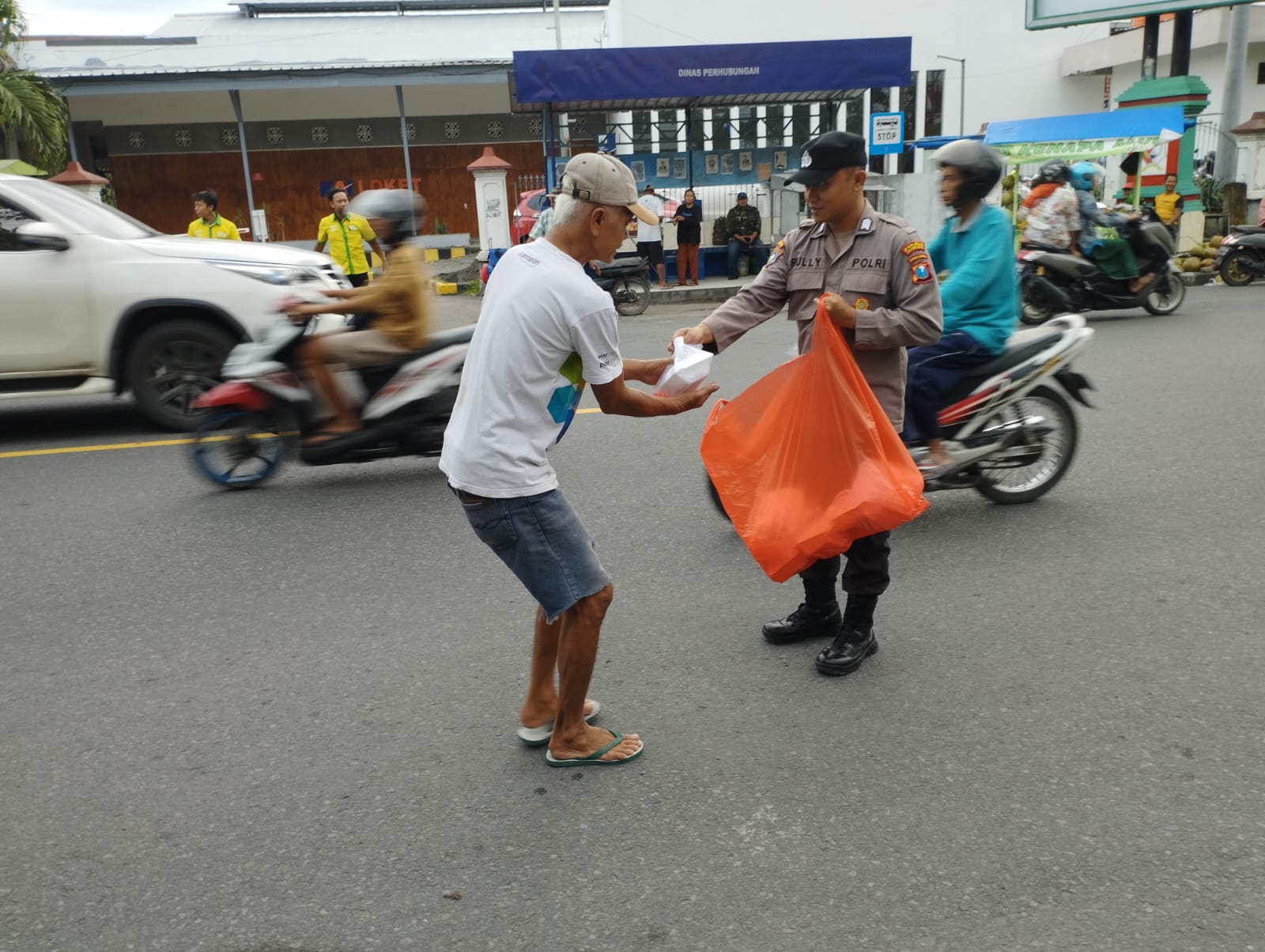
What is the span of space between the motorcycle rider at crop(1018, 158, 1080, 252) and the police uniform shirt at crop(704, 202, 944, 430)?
321 inches

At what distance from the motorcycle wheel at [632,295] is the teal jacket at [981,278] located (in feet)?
33.8

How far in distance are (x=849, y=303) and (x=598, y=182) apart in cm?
133

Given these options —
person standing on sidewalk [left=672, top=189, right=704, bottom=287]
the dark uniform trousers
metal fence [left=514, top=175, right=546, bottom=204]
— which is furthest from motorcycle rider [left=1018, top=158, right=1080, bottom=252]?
metal fence [left=514, top=175, right=546, bottom=204]

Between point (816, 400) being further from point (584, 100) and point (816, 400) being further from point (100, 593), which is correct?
point (584, 100)

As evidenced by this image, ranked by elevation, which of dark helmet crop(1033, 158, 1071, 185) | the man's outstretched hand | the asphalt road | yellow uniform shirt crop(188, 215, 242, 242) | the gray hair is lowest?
the asphalt road

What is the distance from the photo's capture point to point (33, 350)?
24.4 feet

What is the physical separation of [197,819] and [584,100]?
14.7 m

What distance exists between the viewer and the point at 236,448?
618 cm

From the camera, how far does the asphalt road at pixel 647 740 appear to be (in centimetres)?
260

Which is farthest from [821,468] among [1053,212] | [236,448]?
[1053,212]

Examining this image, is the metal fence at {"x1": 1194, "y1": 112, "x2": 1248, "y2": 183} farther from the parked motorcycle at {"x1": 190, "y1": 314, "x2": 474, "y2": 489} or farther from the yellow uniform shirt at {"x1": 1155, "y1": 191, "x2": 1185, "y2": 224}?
the parked motorcycle at {"x1": 190, "y1": 314, "x2": 474, "y2": 489}

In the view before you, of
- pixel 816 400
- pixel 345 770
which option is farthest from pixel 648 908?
pixel 816 400

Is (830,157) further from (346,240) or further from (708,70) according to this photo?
(708,70)

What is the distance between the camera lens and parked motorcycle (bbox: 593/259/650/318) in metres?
15.1
